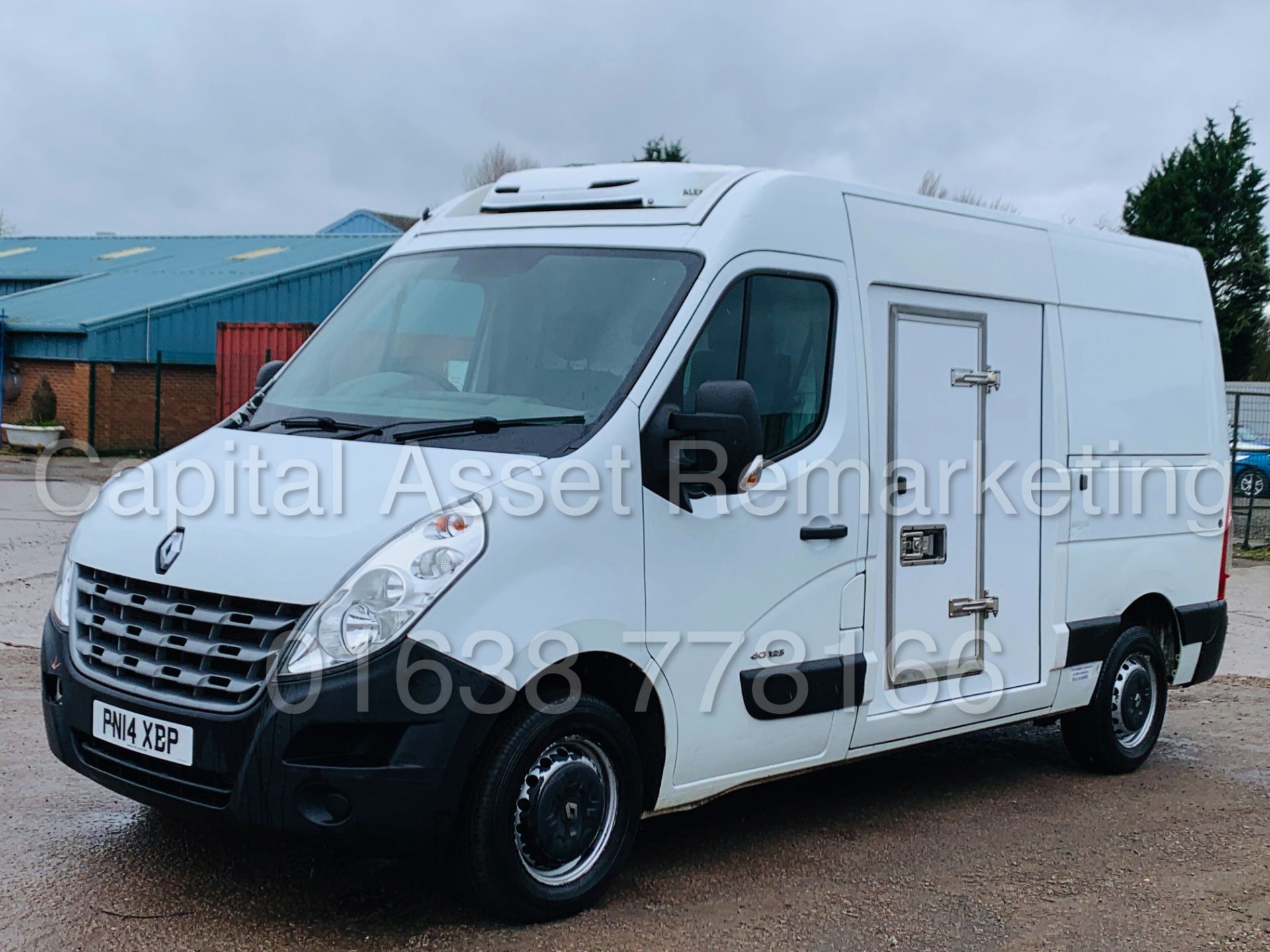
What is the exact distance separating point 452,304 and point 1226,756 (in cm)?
496

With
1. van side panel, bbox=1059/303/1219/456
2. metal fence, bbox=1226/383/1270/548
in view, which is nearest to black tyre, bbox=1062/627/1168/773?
van side panel, bbox=1059/303/1219/456

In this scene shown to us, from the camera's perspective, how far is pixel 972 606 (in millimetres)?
6293

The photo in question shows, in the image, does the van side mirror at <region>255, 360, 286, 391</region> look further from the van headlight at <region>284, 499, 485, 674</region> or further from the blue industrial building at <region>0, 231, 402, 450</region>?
the blue industrial building at <region>0, 231, 402, 450</region>

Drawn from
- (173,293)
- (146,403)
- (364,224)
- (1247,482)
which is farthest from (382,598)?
(364,224)

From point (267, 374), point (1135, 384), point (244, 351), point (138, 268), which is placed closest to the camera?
point (267, 374)

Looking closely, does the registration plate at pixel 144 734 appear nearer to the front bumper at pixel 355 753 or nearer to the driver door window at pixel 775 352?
the front bumper at pixel 355 753

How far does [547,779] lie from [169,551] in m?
1.37

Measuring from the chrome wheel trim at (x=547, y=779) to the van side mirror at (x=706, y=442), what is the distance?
0.87m

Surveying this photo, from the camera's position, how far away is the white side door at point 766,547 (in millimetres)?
5004

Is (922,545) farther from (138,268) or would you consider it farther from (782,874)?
(138,268)

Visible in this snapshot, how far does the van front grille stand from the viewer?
4.32m

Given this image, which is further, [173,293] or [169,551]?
[173,293]

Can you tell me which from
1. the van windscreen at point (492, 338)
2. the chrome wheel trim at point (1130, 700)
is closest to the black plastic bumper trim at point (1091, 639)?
the chrome wheel trim at point (1130, 700)

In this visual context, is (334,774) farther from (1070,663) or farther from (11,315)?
(11,315)
